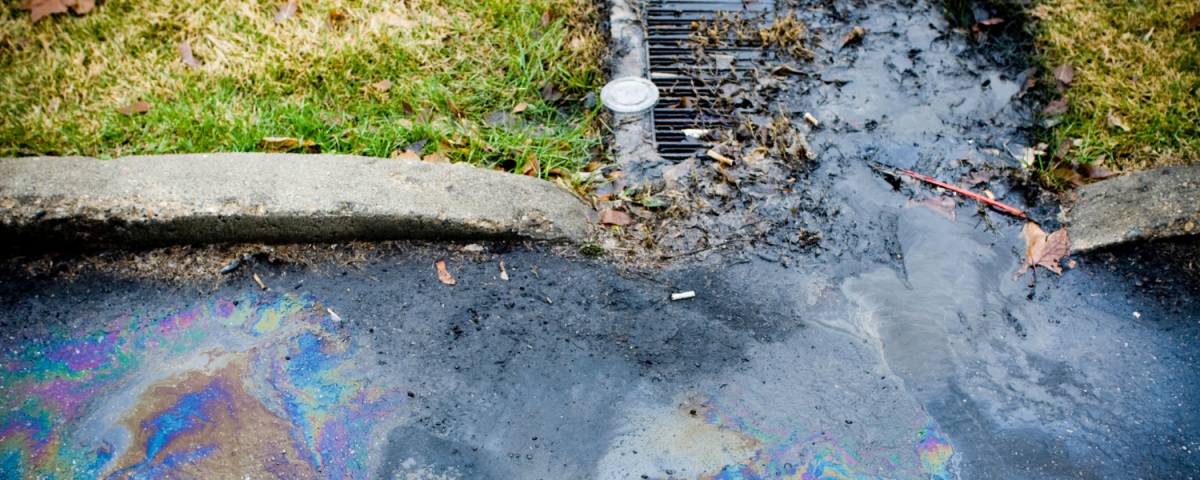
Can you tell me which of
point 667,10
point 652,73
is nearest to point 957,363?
point 652,73

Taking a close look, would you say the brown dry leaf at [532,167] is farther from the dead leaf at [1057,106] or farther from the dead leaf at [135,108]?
the dead leaf at [1057,106]

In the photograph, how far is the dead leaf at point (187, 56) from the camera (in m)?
3.32

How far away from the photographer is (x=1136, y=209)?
8.54 feet

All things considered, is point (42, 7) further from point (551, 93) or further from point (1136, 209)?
point (1136, 209)

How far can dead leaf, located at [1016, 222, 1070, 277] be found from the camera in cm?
255

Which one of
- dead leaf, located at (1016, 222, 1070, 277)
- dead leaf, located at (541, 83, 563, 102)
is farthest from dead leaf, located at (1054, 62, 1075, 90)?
dead leaf, located at (541, 83, 563, 102)

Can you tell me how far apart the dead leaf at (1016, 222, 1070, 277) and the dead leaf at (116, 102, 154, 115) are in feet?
12.1

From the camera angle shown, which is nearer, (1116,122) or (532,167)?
(532,167)

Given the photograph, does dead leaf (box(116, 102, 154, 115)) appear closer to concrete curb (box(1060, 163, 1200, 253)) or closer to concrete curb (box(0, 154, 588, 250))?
concrete curb (box(0, 154, 588, 250))

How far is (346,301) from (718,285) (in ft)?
4.33

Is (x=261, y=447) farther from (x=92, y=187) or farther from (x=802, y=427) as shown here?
(x=802, y=427)

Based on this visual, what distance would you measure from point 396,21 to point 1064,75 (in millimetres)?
3277

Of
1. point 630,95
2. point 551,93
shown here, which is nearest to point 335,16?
point 551,93

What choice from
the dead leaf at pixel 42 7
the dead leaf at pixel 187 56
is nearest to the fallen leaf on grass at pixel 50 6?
the dead leaf at pixel 42 7
